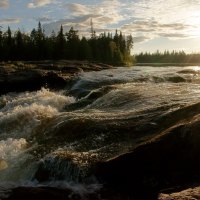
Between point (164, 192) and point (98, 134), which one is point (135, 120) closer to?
point (98, 134)

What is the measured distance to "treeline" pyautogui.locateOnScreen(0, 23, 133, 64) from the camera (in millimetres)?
98062

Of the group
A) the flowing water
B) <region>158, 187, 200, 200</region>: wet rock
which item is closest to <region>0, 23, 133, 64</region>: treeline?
the flowing water

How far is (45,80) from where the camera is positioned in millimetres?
37031

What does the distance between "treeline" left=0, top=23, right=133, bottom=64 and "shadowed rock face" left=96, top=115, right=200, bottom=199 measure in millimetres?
86018

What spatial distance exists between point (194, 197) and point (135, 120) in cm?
690

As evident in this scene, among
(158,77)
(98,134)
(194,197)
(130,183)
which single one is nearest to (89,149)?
(98,134)

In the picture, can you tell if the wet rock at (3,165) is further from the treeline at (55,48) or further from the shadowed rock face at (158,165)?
the treeline at (55,48)

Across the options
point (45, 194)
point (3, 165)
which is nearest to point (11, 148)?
point (3, 165)

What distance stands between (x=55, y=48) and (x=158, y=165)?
9210 cm

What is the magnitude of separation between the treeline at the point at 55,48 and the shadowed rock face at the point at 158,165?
8602 centimetres

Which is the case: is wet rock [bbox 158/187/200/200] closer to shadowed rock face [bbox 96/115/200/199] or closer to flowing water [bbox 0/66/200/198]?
shadowed rock face [bbox 96/115/200/199]

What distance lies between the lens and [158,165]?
1082 centimetres

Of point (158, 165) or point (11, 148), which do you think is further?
point (11, 148)

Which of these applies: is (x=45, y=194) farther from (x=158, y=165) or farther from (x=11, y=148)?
(x=11, y=148)
